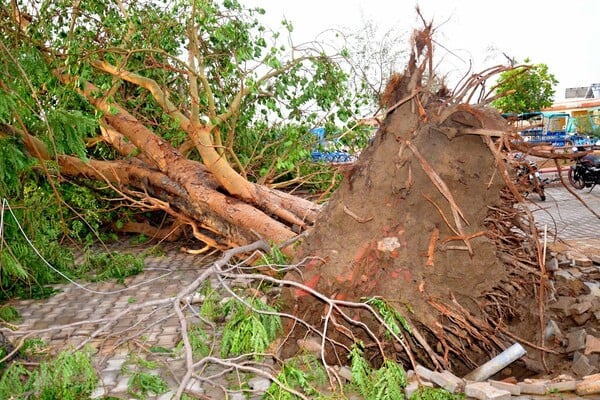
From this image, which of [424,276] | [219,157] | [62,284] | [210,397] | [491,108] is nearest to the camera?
[210,397]

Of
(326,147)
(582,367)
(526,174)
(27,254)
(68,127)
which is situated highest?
(68,127)

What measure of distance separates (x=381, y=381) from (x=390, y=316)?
1.59ft

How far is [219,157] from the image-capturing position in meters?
6.88

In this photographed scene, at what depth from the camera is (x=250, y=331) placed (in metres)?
3.58

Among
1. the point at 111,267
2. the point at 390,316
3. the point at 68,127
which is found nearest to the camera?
the point at 390,316

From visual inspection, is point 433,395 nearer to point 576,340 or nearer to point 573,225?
point 576,340

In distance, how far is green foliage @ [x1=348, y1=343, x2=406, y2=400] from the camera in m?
3.10

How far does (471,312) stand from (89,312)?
368cm

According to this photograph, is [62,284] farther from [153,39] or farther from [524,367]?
[524,367]

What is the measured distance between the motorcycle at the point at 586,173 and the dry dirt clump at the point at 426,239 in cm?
1100

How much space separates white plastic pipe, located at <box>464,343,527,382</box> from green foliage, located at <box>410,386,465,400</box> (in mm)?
468

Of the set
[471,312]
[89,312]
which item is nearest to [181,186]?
[89,312]

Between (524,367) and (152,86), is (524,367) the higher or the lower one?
the lower one

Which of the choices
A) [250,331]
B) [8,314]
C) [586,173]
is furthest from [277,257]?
[586,173]
